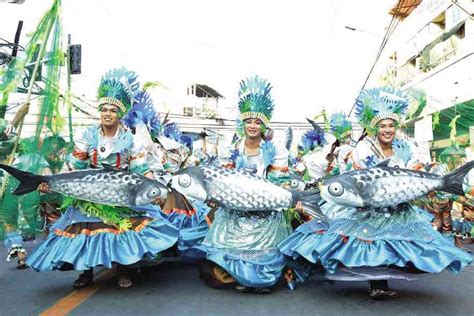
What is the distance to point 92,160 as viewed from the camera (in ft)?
17.5

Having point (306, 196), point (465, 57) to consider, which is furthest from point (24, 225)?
point (465, 57)

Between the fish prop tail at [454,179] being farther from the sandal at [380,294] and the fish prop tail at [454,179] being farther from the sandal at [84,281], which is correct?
the sandal at [84,281]

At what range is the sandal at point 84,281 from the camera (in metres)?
5.34

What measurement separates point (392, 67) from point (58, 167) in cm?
2363

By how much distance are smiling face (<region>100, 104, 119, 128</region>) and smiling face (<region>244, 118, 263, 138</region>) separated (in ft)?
4.13

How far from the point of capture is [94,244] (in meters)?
5.01

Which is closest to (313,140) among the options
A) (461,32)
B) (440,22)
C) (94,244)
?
(94,244)

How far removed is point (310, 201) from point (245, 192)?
571 millimetres

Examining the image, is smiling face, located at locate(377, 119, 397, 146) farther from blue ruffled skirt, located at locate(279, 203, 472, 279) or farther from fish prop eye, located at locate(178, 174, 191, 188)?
fish prop eye, located at locate(178, 174, 191, 188)

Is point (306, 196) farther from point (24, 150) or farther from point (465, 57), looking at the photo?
point (465, 57)

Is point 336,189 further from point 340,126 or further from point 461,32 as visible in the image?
point 461,32

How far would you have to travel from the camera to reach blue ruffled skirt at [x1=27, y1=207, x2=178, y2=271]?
4.91 metres

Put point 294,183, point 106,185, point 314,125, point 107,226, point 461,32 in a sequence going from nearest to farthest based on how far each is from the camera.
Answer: point 106,185 < point 107,226 < point 294,183 < point 314,125 < point 461,32

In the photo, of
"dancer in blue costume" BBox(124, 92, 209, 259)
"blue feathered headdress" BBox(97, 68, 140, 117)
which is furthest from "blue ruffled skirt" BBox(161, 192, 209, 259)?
"blue feathered headdress" BBox(97, 68, 140, 117)
